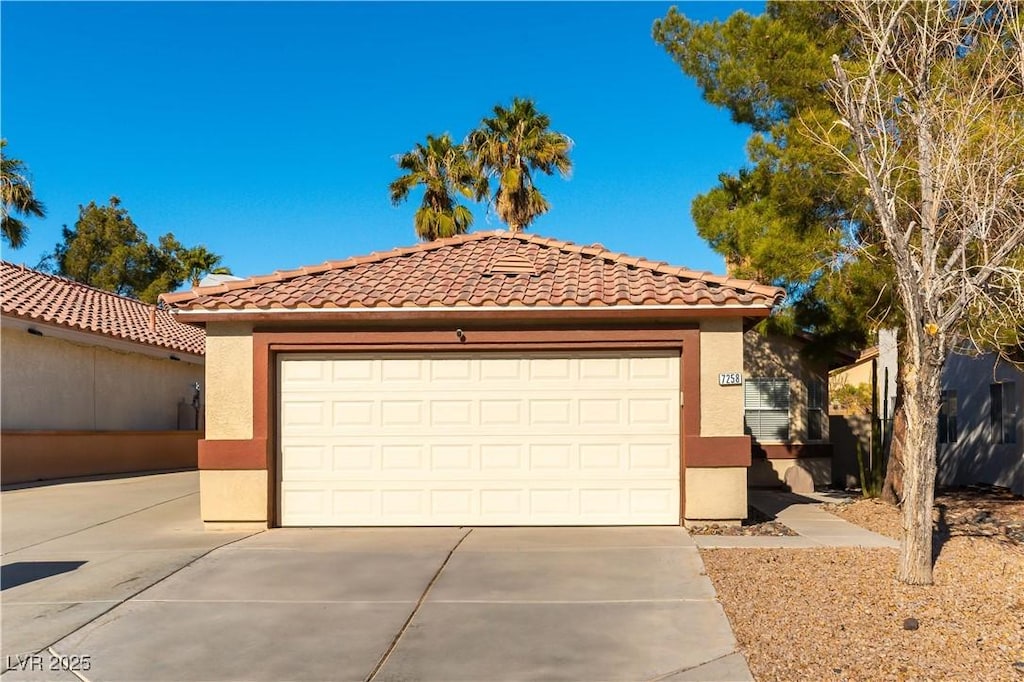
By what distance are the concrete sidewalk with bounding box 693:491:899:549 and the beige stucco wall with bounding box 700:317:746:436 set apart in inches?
38.1

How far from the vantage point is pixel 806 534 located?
11633 mm

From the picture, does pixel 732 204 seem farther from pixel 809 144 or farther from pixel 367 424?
pixel 367 424

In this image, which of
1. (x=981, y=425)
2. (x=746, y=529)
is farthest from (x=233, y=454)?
(x=981, y=425)

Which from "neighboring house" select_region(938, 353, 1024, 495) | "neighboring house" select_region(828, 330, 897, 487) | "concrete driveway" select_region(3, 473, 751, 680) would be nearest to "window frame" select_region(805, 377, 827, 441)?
"neighboring house" select_region(828, 330, 897, 487)

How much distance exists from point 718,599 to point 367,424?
5842 mm

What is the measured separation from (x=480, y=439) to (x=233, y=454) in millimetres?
3334

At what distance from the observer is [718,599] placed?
27.2ft

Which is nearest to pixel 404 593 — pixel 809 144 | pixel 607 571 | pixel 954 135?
pixel 607 571

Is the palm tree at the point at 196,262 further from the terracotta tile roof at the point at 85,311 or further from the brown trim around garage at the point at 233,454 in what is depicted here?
the brown trim around garage at the point at 233,454

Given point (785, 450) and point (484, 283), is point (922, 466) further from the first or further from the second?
point (785, 450)

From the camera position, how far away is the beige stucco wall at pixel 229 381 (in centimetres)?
1236

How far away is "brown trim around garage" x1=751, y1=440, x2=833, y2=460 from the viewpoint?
1814 cm

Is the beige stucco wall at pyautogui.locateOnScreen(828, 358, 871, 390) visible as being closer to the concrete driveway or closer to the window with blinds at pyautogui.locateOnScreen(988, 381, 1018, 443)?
the window with blinds at pyautogui.locateOnScreen(988, 381, 1018, 443)

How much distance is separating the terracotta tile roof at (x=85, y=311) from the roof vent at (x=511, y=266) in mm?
10252
